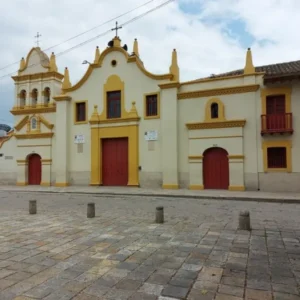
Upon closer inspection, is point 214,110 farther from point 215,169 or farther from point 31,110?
point 31,110

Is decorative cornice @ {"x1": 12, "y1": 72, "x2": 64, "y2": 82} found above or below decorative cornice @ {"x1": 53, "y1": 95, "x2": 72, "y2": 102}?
above

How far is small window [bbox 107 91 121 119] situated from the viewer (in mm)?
21812

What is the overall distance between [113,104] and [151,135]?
380 centimetres

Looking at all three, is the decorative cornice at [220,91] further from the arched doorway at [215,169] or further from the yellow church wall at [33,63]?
the yellow church wall at [33,63]

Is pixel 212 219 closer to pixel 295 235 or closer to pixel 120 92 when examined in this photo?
pixel 295 235

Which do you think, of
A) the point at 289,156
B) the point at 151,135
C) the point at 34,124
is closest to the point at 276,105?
the point at 289,156

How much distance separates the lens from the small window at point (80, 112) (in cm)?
2284

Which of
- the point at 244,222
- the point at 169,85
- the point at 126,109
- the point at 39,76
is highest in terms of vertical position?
the point at 39,76

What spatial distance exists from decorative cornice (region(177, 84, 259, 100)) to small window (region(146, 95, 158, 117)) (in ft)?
5.97

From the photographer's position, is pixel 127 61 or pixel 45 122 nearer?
pixel 127 61

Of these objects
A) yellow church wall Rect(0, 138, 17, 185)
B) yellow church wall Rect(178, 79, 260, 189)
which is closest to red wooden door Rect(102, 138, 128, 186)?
yellow church wall Rect(178, 79, 260, 189)

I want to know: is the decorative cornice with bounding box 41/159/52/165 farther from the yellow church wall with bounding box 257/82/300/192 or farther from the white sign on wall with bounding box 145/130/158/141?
the yellow church wall with bounding box 257/82/300/192

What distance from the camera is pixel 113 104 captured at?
72.1 ft

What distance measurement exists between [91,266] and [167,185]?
14830 millimetres
